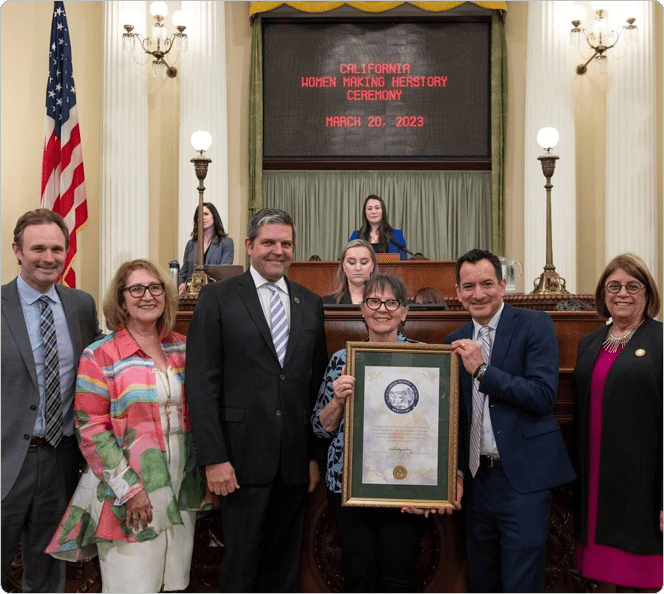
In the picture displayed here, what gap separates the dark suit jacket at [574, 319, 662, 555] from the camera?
9.49ft

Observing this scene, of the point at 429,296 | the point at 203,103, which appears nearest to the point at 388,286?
the point at 429,296

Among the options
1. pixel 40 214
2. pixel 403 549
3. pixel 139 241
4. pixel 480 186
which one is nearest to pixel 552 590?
pixel 403 549

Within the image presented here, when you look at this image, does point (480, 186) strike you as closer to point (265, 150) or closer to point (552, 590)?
point (265, 150)

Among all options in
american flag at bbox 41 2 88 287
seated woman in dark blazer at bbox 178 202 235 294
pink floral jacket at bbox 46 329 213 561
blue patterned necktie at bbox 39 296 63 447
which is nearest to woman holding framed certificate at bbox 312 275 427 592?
pink floral jacket at bbox 46 329 213 561

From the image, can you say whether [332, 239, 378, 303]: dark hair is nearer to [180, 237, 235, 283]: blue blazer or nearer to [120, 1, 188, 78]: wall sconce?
[180, 237, 235, 283]: blue blazer

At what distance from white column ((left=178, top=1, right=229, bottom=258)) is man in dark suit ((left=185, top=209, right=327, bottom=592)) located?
7.18 meters

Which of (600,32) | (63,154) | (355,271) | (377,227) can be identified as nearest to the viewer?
(355,271)

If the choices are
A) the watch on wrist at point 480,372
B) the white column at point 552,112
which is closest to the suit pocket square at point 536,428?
the watch on wrist at point 480,372

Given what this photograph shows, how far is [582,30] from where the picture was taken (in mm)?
9820

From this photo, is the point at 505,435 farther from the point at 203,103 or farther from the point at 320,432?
→ the point at 203,103

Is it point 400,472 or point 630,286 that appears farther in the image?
point 630,286

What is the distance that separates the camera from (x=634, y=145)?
9.61 metres

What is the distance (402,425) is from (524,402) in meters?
0.47

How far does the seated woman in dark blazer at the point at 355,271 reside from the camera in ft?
15.7
